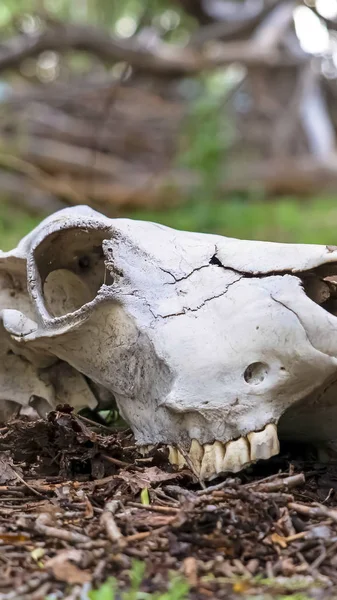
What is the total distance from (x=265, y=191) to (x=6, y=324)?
6697mm

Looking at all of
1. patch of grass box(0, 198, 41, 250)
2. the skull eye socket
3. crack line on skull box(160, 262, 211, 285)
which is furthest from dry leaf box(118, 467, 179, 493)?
patch of grass box(0, 198, 41, 250)

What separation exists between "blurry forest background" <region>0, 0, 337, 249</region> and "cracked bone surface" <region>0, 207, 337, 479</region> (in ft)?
12.1

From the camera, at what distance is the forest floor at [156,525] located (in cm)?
125

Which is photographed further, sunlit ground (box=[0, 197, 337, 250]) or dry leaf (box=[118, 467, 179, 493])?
sunlit ground (box=[0, 197, 337, 250])

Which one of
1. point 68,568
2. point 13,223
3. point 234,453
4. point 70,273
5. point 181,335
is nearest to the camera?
point 68,568

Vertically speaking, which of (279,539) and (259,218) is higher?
(259,218)

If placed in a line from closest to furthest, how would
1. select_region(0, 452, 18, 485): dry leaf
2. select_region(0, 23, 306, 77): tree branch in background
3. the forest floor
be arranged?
the forest floor, select_region(0, 452, 18, 485): dry leaf, select_region(0, 23, 306, 77): tree branch in background

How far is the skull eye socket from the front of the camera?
2.22 m

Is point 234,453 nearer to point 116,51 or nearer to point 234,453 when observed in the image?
point 234,453

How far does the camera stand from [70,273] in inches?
90.1

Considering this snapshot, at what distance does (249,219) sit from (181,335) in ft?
17.7

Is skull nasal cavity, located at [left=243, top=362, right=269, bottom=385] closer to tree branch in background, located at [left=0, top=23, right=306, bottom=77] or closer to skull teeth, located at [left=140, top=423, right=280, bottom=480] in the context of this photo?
skull teeth, located at [left=140, top=423, right=280, bottom=480]

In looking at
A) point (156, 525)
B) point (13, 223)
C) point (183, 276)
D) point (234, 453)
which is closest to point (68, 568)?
point (156, 525)

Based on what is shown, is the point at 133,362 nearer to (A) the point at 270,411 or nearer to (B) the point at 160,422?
(B) the point at 160,422
